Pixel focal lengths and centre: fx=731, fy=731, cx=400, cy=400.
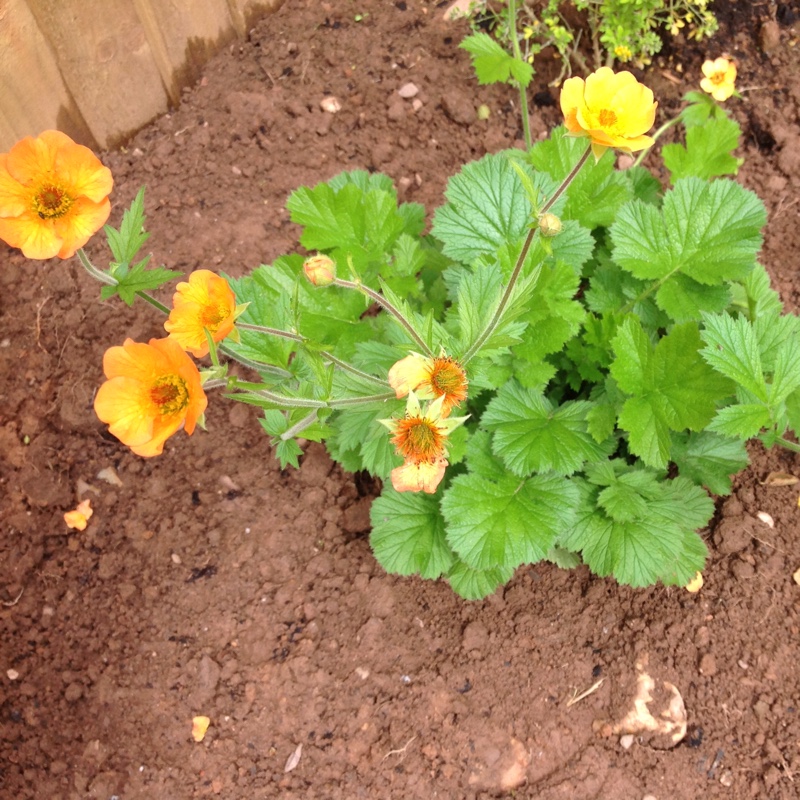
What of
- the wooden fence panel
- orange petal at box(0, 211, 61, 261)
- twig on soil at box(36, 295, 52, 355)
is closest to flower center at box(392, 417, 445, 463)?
orange petal at box(0, 211, 61, 261)

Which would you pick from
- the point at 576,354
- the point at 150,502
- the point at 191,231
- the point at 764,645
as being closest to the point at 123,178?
the point at 191,231

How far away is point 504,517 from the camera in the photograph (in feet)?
7.23

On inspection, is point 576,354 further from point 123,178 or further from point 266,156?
point 123,178

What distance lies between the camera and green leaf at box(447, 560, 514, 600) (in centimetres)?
231

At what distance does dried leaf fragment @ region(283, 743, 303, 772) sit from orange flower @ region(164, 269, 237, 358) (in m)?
1.46

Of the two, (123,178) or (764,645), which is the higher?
(123,178)

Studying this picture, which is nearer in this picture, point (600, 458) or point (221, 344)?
point (221, 344)

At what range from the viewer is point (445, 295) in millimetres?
2514

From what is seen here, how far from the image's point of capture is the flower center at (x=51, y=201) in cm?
156

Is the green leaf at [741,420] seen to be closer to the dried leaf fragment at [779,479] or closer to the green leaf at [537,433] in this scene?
the green leaf at [537,433]

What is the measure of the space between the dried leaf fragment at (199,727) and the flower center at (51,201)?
65.2 inches

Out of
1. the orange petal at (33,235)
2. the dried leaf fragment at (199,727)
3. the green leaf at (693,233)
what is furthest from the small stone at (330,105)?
the dried leaf fragment at (199,727)

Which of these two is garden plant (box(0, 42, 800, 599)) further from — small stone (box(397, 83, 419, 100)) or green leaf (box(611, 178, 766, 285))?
small stone (box(397, 83, 419, 100))

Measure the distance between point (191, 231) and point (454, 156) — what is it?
115cm
